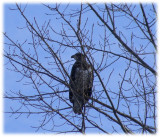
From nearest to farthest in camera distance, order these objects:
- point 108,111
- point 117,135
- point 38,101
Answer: point 117,135
point 108,111
point 38,101

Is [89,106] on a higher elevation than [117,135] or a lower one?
higher

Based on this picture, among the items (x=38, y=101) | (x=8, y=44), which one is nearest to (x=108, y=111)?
(x=38, y=101)

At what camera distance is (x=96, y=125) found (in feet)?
13.6

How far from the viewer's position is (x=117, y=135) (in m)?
4.00

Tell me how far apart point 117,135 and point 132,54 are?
0.94 metres

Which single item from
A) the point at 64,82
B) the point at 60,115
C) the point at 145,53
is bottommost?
the point at 60,115

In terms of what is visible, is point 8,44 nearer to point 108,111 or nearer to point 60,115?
point 60,115

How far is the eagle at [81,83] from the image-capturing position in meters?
4.69

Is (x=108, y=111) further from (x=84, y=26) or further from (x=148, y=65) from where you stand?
(x=84, y=26)

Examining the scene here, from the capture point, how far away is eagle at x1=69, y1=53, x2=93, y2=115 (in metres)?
4.69

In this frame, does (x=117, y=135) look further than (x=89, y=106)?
No

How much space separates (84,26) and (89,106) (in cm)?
101

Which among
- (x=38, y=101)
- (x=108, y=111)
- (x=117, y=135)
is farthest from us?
(x=38, y=101)

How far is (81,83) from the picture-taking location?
18.3 feet
